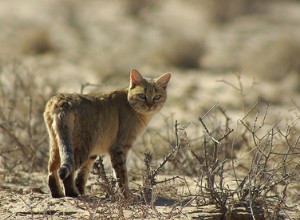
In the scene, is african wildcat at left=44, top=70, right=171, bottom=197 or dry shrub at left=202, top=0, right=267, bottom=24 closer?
african wildcat at left=44, top=70, right=171, bottom=197

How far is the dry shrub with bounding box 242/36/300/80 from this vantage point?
21453 millimetres

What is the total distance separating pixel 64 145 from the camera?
725 centimetres

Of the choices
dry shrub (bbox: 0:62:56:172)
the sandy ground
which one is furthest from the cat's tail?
dry shrub (bbox: 0:62:56:172)

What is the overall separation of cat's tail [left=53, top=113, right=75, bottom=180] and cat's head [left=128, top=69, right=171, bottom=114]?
3.86 ft

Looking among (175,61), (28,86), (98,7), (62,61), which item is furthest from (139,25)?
(28,86)

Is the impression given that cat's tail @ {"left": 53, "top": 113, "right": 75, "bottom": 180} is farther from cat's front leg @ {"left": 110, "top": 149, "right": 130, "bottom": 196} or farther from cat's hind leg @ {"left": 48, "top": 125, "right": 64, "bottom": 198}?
cat's front leg @ {"left": 110, "top": 149, "right": 130, "bottom": 196}

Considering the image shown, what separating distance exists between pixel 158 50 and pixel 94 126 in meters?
14.7

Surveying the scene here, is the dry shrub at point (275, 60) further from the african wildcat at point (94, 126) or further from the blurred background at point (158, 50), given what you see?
the african wildcat at point (94, 126)

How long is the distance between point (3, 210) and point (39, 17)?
19498 millimetres

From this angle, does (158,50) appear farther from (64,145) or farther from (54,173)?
(64,145)

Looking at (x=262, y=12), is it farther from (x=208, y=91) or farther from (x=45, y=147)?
(x=45, y=147)

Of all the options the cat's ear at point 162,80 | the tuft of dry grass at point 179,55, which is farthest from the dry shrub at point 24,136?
the tuft of dry grass at point 179,55

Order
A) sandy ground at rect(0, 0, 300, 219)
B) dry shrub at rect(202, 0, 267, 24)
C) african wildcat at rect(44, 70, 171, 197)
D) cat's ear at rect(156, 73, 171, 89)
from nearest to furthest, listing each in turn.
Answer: african wildcat at rect(44, 70, 171, 197)
cat's ear at rect(156, 73, 171, 89)
sandy ground at rect(0, 0, 300, 219)
dry shrub at rect(202, 0, 267, 24)

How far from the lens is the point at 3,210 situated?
7133 millimetres
